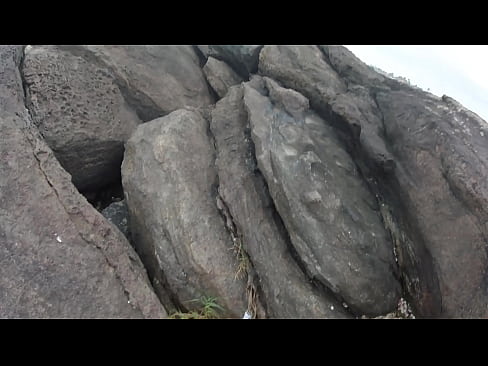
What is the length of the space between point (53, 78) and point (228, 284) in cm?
429

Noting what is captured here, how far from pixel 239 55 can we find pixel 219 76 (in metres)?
0.61

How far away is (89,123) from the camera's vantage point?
634cm

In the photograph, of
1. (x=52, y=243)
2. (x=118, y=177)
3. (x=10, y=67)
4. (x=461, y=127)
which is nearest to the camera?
(x=52, y=243)

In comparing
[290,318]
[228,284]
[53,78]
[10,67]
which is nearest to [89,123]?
[53,78]

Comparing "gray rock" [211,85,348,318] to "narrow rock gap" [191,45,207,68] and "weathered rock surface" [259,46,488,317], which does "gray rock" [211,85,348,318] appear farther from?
"narrow rock gap" [191,45,207,68]

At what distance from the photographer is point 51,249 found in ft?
14.8

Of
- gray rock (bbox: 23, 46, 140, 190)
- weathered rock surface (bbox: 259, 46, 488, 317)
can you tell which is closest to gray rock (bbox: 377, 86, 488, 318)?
weathered rock surface (bbox: 259, 46, 488, 317)

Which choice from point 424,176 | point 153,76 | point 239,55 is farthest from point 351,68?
point 153,76

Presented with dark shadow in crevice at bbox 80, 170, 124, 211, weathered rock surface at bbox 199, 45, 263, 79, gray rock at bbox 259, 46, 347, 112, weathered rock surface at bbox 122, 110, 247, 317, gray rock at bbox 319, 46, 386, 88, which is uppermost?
gray rock at bbox 319, 46, 386, 88

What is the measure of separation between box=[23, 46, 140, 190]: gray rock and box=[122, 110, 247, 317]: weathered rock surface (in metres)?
0.67

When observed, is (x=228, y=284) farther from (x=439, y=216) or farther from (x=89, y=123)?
(x=89, y=123)

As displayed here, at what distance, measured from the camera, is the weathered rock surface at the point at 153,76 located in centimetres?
720

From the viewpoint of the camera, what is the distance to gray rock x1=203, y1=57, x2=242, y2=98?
820cm

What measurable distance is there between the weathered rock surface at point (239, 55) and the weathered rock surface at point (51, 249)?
14.4 feet
